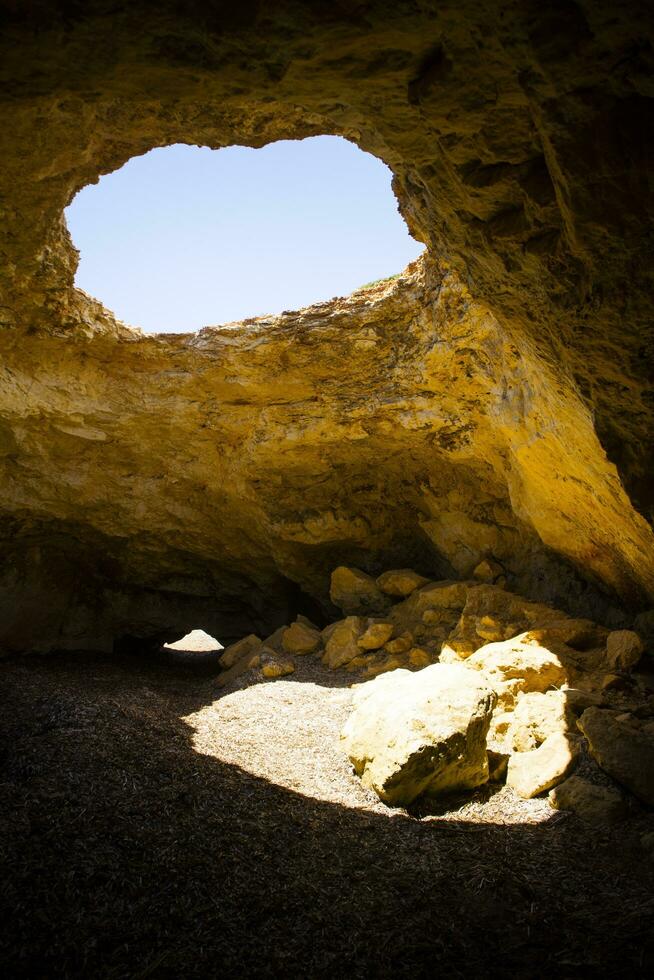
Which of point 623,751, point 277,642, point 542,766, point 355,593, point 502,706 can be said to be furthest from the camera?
point 355,593

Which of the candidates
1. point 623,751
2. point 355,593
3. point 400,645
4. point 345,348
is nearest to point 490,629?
point 400,645

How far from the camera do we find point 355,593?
9.70m

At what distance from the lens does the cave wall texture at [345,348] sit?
7.49 feet

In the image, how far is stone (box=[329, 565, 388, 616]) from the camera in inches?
375

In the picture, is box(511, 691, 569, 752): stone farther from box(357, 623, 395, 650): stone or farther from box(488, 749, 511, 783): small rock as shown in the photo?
box(357, 623, 395, 650): stone

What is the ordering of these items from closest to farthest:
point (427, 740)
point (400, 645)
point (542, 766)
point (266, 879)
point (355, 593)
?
point (266, 879) → point (427, 740) → point (542, 766) → point (400, 645) → point (355, 593)

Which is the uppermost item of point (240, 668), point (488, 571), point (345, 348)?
point (345, 348)

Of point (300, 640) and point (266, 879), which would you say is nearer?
point (266, 879)

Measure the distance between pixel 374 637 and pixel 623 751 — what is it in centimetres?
436

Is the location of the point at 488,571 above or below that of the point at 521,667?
above

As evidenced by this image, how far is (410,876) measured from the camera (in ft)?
11.0

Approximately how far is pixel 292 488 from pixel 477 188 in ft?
22.7

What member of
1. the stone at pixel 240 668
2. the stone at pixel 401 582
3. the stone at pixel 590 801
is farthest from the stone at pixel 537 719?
the stone at pixel 240 668

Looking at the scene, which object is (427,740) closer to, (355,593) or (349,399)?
(349,399)
